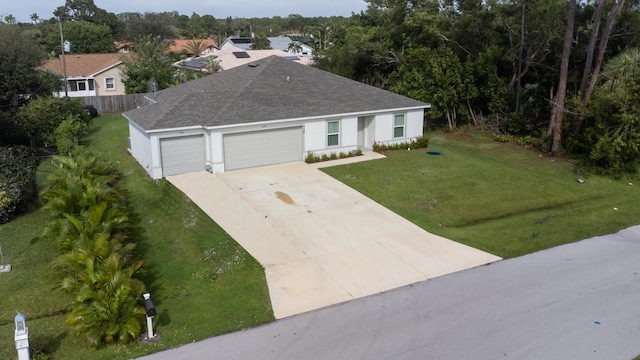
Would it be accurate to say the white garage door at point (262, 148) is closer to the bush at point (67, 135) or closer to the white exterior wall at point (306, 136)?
the white exterior wall at point (306, 136)

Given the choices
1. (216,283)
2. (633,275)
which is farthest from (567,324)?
(216,283)

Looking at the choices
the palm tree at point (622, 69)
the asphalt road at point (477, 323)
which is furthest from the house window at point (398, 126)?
the asphalt road at point (477, 323)

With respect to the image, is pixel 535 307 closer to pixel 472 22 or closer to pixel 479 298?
pixel 479 298

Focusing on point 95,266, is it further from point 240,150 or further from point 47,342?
point 240,150

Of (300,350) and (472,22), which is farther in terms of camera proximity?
(472,22)

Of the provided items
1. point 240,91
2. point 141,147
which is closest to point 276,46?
point 240,91

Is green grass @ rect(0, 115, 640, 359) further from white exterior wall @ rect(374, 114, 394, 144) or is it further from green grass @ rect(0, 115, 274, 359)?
white exterior wall @ rect(374, 114, 394, 144)

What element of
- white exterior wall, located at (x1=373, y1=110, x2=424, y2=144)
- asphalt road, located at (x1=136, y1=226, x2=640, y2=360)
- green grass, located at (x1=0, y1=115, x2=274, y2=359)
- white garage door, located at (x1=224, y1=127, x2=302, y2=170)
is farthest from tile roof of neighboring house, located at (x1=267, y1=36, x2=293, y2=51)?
asphalt road, located at (x1=136, y1=226, x2=640, y2=360)
